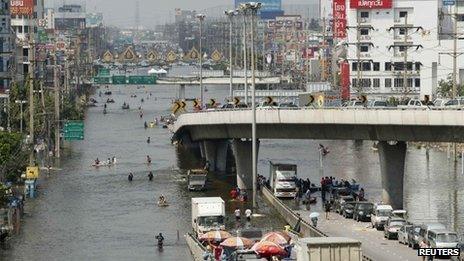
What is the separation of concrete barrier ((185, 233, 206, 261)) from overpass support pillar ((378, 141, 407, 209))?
12.0 metres

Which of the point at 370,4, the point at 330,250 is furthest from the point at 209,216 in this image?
the point at 370,4

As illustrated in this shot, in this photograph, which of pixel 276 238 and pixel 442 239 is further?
pixel 276 238

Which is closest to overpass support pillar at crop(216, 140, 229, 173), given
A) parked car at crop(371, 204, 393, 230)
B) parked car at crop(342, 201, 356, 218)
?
parked car at crop(342, 201, 356, 218)

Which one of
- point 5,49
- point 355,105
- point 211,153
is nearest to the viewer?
point 355,105

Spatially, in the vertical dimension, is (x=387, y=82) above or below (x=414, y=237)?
above

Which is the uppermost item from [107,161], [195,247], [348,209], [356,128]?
[356,128]

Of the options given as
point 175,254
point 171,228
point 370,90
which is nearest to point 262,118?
point 171,228

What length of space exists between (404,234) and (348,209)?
10461 mm

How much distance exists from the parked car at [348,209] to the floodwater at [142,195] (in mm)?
2911

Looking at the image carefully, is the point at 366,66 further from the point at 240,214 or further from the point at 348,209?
the point at 348,209

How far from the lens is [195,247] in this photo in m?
57.5

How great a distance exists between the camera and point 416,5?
142 meters

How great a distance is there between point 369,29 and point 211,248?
297 ft

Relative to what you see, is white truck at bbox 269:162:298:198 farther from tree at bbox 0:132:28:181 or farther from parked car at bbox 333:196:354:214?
tree at bbox 0:132:28:181
